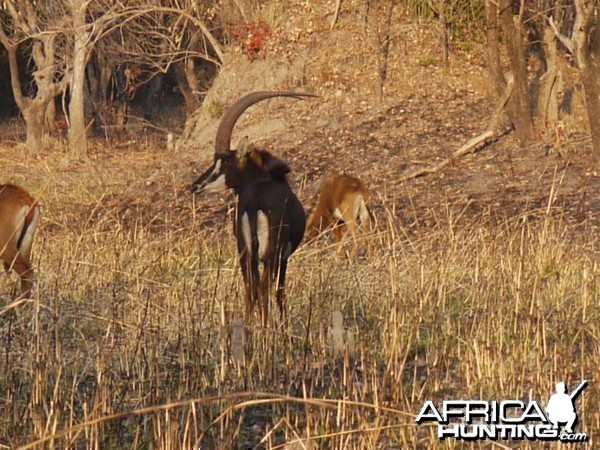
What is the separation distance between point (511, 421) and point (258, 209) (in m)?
3.27

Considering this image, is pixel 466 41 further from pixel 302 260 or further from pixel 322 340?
pixel 322 340

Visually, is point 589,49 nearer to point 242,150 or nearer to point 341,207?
point 341,207

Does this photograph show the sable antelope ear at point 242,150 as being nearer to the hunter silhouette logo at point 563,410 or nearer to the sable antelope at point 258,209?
the sable antelope at point 258,209

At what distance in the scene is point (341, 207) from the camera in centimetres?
1358

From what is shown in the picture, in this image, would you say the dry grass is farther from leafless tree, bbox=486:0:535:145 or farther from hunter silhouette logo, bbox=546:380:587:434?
leafless tree, bbox=486:0:535:145

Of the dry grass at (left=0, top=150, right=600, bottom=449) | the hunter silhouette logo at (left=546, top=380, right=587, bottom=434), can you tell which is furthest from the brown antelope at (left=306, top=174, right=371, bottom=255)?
the hunter silhouette logo at (left=546, top=380, right=587, bottom=434)

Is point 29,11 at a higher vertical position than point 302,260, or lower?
higher

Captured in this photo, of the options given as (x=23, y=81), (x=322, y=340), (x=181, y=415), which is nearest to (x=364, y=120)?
(x=322, y=340)

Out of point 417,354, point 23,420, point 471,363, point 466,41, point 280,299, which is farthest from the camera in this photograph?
point 466,41

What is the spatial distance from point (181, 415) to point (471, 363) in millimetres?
1670

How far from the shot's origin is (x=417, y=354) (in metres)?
7.13

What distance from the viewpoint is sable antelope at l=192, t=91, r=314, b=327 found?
8.20m

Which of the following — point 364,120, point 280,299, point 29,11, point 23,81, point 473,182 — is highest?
point 23,81

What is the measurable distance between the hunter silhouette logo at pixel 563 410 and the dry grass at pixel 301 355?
0.48 ft
